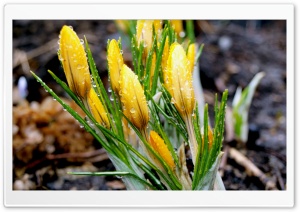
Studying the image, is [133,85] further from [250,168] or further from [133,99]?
[250,168]

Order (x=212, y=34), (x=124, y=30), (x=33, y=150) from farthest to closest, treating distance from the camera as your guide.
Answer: (x=212, y=34)
(x=124, y=30)
(x=33, y=150)

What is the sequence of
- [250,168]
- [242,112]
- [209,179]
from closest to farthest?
[209,179]
[250,168]
[242,112]

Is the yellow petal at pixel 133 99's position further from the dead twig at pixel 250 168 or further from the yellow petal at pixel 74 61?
the dead twig at pixel 250 168
